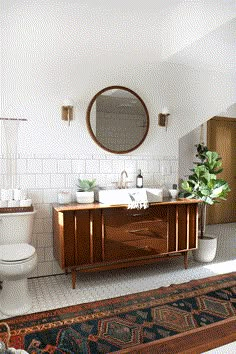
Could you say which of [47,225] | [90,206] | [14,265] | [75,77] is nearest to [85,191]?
[90,206]

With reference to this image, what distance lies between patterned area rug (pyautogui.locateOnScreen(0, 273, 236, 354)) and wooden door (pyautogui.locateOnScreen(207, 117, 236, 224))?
328 centimetres

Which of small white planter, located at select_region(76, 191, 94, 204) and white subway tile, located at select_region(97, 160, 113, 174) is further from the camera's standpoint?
white subway tile, located at select_region(97, 160, 113, 174)

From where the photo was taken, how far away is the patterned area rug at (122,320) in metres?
2.21

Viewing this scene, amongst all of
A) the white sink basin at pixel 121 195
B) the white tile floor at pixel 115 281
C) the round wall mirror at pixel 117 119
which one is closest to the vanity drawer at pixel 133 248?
the white tile floor at pixel 115 281

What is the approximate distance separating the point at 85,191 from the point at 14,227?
0.81 metres

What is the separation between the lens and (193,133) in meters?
5.67

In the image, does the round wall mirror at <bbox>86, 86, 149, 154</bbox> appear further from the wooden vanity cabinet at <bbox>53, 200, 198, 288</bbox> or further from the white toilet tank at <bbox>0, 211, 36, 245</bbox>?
the white toilet tank at <bbox>0, 211, 36, 245</bbox>

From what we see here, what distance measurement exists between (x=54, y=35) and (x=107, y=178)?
1666 millimetres

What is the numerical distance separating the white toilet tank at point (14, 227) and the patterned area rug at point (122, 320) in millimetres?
734

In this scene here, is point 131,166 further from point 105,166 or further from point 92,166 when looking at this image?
point 92,166

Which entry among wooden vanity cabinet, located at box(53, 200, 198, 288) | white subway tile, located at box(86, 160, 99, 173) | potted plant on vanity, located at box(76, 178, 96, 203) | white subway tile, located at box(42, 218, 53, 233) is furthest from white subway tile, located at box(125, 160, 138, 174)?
white subway tile, located at box(42, 218, 53, 233)

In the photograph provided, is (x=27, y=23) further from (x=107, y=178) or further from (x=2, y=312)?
(x=2, y=312)

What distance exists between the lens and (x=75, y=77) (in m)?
3.53

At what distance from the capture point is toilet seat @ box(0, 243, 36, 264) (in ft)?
8.37
